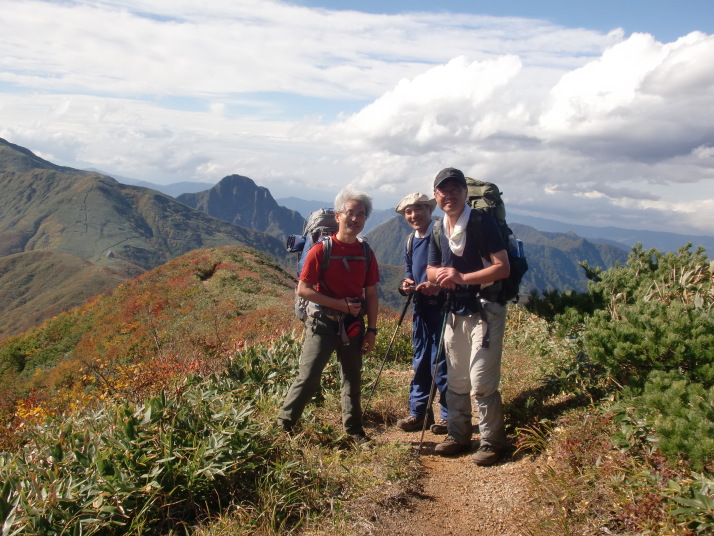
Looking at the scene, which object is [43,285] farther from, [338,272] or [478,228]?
[478,228]

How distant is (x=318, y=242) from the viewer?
440 centimetres

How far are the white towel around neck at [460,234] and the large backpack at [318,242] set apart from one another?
2.41 feet

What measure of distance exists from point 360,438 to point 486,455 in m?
1.17

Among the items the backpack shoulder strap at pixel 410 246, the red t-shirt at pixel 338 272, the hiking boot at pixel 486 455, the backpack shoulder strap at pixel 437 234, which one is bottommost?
the hiking boot at pixel 486 455

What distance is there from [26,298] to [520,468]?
126 m

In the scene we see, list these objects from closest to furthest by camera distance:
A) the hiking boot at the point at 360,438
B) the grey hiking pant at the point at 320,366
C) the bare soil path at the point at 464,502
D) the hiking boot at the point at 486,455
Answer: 1. the bare soil path at the point at 464,502
2. the hiking boot at the point at 486,455
3. the grey hiking pant at the point at 320,366
4. the hiking boot at the point at 360,438

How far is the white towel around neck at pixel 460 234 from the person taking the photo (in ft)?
13.3

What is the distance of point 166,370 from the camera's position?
6305 millimetres

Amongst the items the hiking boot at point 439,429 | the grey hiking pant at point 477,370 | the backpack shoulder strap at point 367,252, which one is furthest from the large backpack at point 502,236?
the hiking boot at point 439,429

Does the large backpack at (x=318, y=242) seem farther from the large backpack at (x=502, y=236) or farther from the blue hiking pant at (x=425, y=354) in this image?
the blue hiking pant at (x=425, y=354)

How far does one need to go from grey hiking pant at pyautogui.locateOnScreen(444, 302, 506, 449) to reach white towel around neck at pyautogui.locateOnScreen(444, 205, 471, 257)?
0.51 meters

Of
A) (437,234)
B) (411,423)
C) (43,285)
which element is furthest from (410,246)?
(43,285)

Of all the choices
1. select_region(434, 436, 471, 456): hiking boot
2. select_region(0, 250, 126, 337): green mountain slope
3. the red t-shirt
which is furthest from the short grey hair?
select_region(0, 250, 126, 337): green mountain slope

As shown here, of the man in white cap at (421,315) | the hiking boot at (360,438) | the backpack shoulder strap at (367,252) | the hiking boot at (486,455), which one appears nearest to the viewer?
the hiking boot at (486,455)
